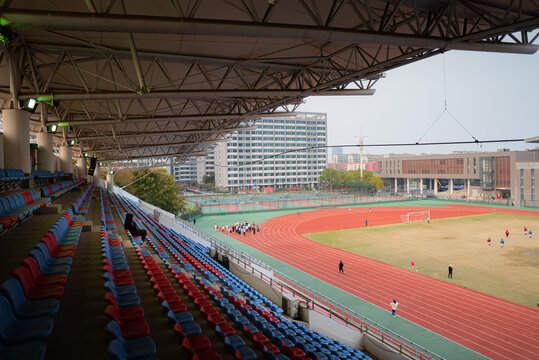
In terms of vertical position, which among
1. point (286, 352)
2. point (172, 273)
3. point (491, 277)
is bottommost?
point (491, 277)

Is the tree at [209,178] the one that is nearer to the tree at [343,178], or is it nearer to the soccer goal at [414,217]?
the tree at [343,178]

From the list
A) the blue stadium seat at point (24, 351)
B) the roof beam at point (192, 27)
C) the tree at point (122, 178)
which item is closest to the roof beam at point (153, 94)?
the roof beam at point (192, 27)

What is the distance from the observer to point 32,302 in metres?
3.38

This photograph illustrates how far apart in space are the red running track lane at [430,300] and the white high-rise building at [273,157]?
62.3m

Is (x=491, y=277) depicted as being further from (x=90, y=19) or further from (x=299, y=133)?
(x=299, y=133)

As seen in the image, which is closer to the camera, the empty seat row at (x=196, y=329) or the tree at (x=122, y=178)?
the empty seat row at (x=196, y=329)

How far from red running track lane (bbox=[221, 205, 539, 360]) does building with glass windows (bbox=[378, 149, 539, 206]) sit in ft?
151

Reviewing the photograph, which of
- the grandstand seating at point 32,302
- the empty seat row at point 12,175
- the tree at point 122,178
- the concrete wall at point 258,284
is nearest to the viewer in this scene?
the grandstand seating at point 32,302

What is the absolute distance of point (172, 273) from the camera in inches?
344

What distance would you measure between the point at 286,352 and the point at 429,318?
33.8ft

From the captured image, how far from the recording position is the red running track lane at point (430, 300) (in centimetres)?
1176

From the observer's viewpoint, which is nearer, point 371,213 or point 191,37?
point 191,37

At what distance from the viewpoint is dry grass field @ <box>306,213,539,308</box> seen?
Answer: 1786 centimetres

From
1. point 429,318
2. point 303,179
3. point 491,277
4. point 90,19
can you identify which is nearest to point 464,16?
point 90,19
